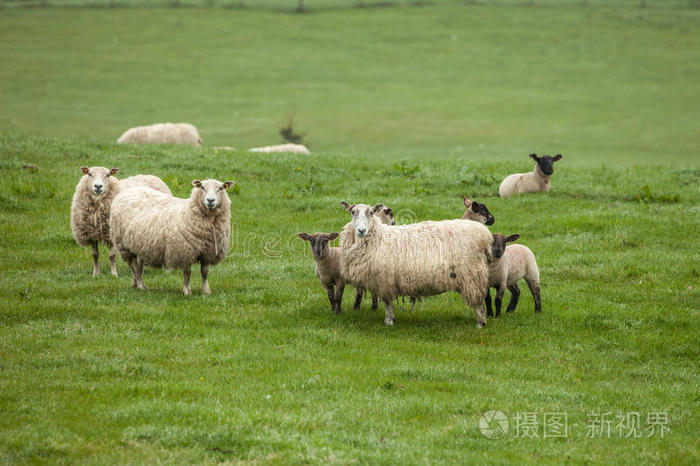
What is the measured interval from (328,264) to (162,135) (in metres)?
19.5

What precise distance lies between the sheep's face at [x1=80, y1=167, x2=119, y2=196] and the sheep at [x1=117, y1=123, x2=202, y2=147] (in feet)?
50.4

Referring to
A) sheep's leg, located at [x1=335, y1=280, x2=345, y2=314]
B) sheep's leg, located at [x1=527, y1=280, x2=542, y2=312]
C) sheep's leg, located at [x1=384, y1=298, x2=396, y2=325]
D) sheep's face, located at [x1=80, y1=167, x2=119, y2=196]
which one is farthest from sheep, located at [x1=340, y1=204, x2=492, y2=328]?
sheep's face, located at [x1=80, y1=167, x2=119, y2=196]

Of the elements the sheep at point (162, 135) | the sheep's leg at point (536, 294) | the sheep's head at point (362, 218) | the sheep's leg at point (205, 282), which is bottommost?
the sheep at point (162, 135)

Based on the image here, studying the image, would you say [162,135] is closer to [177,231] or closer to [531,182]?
[531,182]

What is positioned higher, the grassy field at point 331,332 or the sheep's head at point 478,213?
the sheep's head at point 478,213

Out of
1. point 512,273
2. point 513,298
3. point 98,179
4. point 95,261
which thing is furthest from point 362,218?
point 95,261

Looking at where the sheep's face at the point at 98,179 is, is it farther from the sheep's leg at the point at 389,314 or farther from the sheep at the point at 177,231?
the sheep's leg at the point at 389,314

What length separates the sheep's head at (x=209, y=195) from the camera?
40.9 feet

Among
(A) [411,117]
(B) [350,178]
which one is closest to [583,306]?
(B) [350,178]

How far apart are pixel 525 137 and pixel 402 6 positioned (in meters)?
36.5

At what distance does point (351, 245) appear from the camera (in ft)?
39.0

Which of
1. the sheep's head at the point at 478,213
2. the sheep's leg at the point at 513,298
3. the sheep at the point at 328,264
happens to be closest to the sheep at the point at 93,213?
the sheep at the point at 328,264
